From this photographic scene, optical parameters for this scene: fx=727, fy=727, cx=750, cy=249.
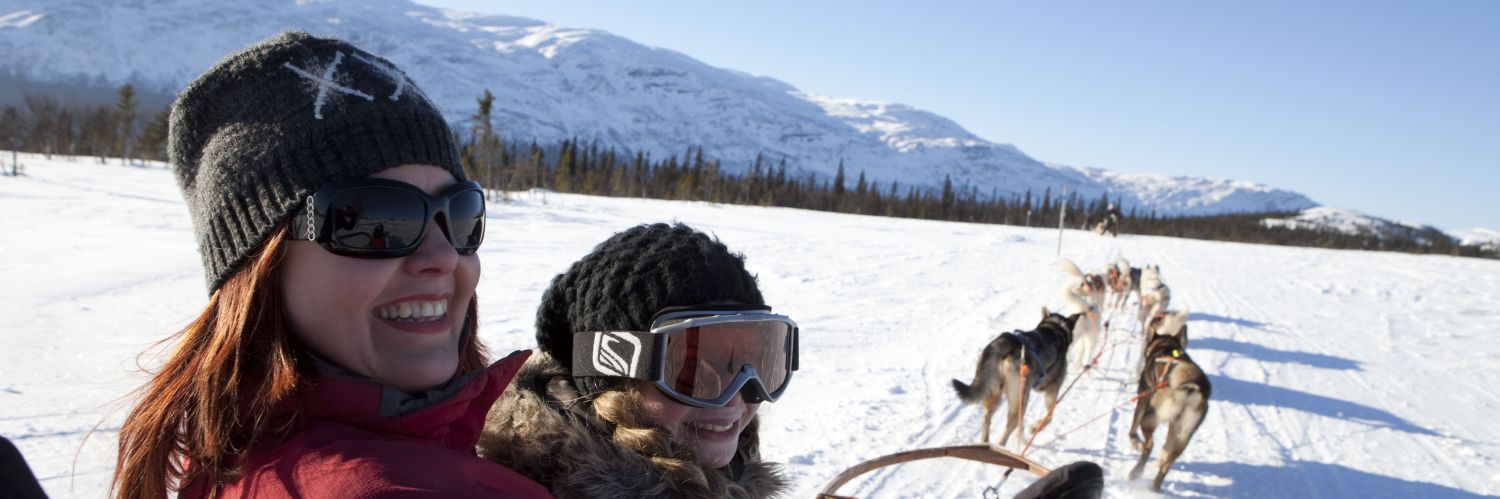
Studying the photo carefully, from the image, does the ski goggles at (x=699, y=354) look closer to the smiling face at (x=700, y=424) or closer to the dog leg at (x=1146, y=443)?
the smiling face at (x=700, y=424)

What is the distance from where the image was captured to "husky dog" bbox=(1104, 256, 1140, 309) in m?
11.8

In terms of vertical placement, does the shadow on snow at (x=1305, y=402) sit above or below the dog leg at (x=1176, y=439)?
below

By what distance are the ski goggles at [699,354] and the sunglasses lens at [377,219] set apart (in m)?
0.54

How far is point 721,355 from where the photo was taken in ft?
5.85

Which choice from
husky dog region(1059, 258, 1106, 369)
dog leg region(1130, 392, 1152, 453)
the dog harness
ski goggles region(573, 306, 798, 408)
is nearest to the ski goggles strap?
ski goggles region(573, 306, 798, 408)

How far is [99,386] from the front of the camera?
4609 mm

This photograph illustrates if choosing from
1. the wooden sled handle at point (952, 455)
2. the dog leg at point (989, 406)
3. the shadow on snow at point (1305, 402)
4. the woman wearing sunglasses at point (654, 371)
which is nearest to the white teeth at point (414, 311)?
the woman wearing sunglasses at point (654, 371)

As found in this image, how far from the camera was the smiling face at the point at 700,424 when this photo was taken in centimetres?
168

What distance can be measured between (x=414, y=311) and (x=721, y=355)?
0.75 m

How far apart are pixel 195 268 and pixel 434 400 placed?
10968 mm

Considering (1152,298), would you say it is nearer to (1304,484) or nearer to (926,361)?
(926,361)

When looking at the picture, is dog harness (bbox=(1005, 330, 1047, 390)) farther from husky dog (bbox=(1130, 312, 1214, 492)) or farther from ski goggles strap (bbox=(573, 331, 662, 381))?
ski goggles strap (bbox=(573, 331, 662, 381))

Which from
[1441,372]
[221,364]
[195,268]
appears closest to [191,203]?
[221,364]

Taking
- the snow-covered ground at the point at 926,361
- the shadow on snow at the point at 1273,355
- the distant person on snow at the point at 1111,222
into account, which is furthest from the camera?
the distant person on snow at the point at 1111,222
